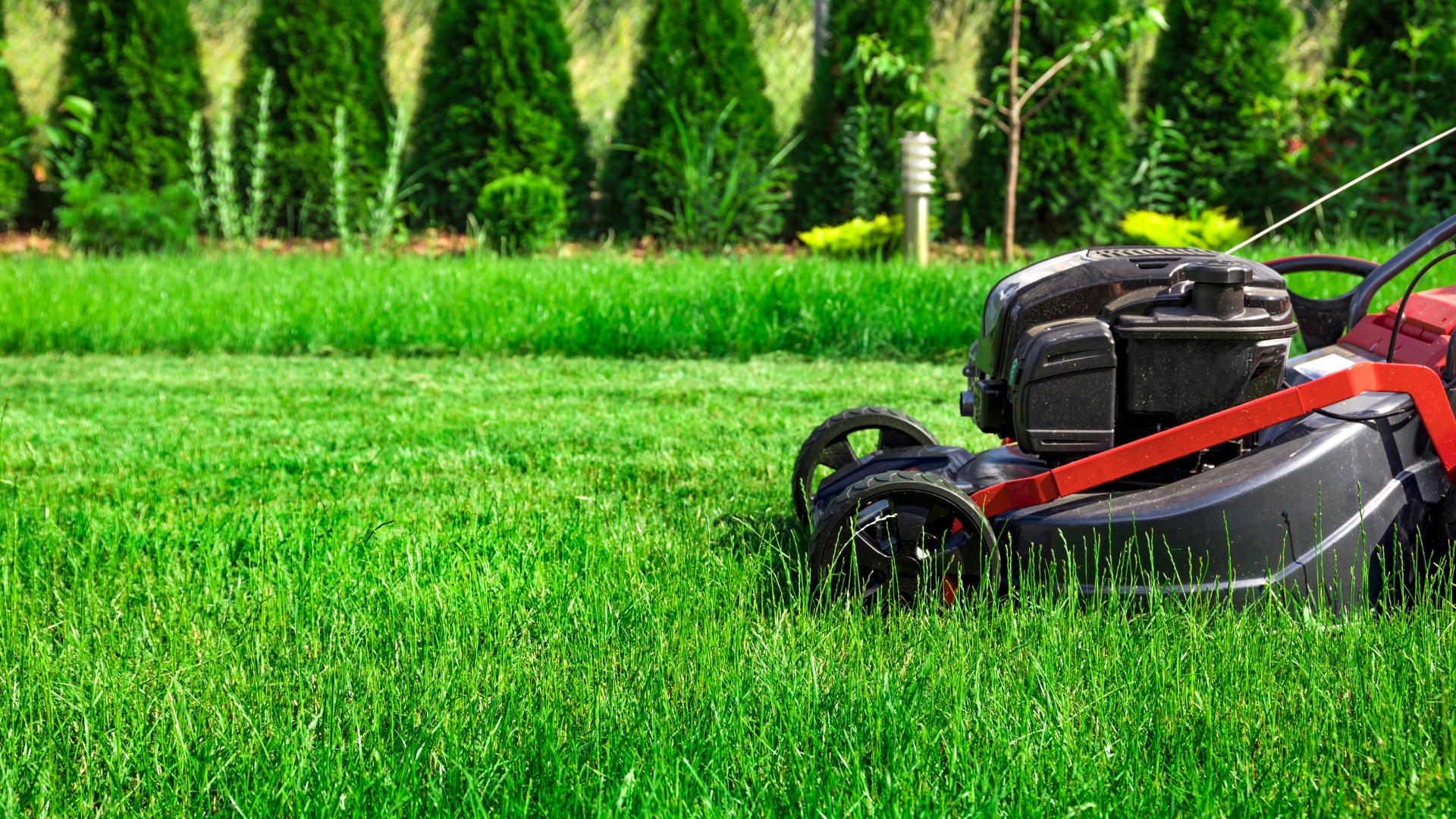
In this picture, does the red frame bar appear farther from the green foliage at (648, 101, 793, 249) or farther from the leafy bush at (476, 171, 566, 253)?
the leafy bush at (476, 171, 566, 253)

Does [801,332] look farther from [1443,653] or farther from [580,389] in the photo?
[1443,653]

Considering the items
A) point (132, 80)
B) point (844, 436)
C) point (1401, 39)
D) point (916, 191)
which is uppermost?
point (1401, 39)

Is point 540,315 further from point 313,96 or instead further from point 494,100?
point 313,96

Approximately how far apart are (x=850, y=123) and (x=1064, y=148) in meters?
1.59

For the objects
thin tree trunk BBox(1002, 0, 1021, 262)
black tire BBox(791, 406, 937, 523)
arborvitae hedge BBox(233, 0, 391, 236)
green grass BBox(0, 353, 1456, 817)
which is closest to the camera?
green grass BBox(0, 353, 1456, 817)

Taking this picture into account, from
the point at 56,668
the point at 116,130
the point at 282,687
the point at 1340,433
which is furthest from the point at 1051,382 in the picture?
the point at 116,130

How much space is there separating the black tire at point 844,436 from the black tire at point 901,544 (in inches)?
21.7

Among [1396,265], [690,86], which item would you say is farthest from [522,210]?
[1396,265]

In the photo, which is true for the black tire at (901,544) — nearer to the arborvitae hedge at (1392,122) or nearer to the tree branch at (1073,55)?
the tree branch at (1073,55)

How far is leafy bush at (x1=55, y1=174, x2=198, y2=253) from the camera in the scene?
8.54 metres

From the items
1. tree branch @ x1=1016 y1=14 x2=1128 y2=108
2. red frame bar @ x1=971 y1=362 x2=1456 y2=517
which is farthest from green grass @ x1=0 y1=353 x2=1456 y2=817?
tree branch @ x1=1016 y1=14 x2=1128 y2=108

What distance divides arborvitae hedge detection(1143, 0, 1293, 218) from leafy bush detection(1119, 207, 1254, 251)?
2.83 ft

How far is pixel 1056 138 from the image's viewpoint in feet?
29.6

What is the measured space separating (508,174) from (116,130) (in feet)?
10.2
